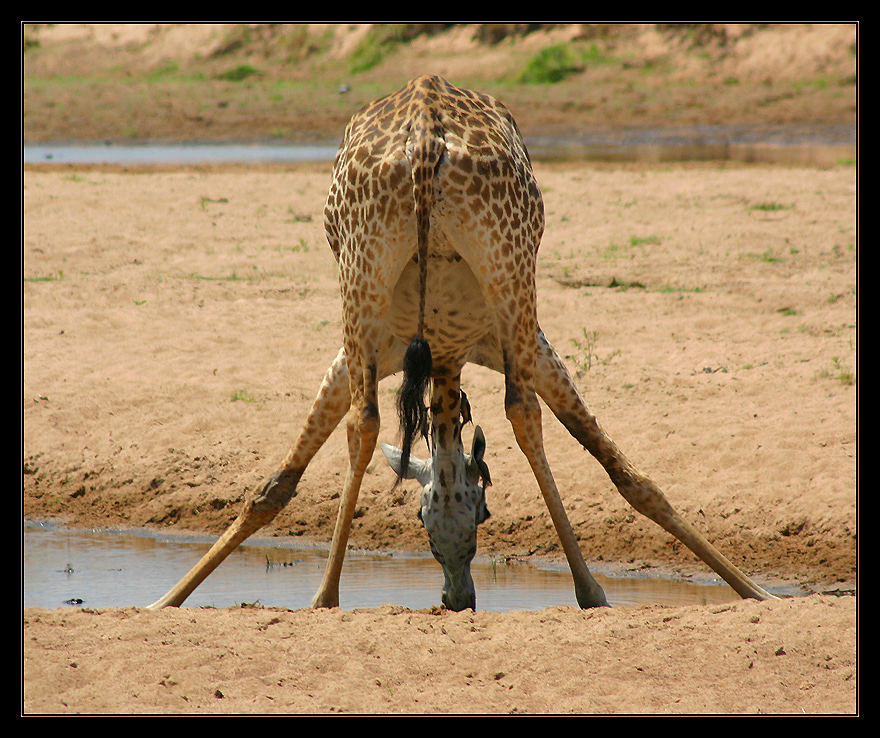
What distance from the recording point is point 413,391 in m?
5.43

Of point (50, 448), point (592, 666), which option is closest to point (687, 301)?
point (50, 448)

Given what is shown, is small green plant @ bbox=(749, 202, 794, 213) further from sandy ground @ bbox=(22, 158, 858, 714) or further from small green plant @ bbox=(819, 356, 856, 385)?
small green plant @ bbox=(819, 356, 856, 385)

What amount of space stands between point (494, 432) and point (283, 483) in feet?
7.72

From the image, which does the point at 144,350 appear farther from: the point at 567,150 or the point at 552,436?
the point at 567,150

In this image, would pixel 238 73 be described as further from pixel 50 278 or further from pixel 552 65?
pixel 50 278

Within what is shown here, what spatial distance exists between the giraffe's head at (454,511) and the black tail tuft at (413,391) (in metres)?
0.26

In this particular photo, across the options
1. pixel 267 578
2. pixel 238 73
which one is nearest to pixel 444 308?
pixel 267 578

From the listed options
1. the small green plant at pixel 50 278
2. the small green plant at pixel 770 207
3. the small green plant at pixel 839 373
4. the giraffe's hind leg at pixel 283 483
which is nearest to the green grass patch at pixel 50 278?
the small green plant at pixel 50 278

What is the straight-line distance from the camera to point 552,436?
26.0ft

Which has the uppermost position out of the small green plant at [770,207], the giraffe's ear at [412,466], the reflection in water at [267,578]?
the small green plant at [770,207]

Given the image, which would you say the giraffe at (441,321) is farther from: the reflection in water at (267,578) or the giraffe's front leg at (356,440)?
the reflection in water at (267,578)

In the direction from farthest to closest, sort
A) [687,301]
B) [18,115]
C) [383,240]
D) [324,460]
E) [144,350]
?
1. [687,301]
2. [144,350]
3. [324,460]
4. [18,115]
5. [383,240]

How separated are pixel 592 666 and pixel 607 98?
68.4 ft

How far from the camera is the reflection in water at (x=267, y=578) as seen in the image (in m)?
6.38
